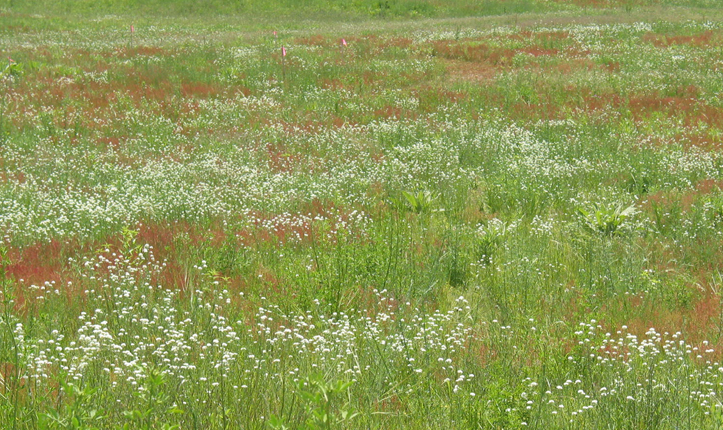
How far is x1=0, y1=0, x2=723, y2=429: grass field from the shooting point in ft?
13.7

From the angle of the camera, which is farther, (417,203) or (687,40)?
(687,40)

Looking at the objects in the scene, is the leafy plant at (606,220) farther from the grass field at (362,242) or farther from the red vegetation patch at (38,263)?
the red vegetation patch at (38,263)

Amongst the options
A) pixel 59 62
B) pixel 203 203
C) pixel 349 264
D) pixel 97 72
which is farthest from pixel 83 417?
pixel 59 62

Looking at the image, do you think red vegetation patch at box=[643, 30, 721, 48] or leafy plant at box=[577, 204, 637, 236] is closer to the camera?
leafy plant at box=[577, 204, 637, 236]

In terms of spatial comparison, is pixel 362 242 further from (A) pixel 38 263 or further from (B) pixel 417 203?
(A) pixel 38 263

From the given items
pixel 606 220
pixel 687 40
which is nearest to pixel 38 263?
pixel 606 220

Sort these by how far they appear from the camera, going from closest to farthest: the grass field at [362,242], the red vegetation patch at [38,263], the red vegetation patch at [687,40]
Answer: the grass field at [362,242]
the red vegetation patch at [38,263]
the red vegetation patch at [687,40]

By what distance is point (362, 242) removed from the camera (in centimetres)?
824

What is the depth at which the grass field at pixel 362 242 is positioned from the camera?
4180 millimetres

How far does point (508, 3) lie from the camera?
57.7 m

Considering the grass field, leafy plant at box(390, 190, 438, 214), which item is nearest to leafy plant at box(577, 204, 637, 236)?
the grass field

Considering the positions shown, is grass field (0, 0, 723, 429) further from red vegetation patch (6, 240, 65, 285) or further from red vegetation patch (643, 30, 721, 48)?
red vegetation patch (643, 30, 721, 48)

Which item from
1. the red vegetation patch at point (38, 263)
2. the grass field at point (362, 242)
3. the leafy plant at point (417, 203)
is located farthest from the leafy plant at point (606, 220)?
the red vegetation patch at point (38, 263)

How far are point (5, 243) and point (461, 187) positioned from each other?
6.56 meters
